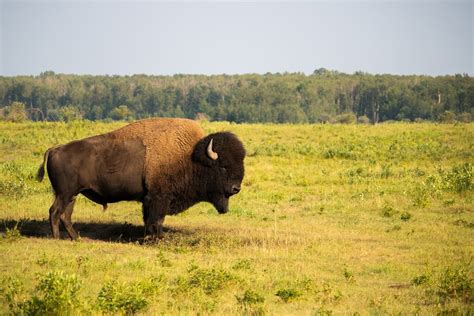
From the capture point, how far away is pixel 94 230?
15047mm

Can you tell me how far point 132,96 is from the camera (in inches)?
4208

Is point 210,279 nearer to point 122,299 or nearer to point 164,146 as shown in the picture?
point 122,299

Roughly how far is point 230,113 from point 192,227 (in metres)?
77.8

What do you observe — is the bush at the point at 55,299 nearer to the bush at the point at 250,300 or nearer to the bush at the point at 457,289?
the bush at the point at 250,300

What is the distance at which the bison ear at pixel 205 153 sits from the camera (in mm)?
14094

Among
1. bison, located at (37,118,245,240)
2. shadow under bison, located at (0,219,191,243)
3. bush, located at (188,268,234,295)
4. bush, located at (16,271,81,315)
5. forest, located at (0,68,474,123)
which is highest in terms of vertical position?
forest, located at (0,68,474,123)

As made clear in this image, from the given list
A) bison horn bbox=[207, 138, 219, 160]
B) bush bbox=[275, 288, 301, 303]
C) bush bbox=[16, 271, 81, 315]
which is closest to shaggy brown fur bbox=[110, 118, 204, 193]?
bison horn bbox=[207, 138, 219, 160]

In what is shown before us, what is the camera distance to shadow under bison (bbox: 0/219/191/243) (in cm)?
1433

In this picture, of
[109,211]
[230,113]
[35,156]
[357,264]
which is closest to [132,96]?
[230,113]

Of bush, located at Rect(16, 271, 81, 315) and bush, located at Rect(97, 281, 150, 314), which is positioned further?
bush, located at Rect(97, 281, 150, 314)

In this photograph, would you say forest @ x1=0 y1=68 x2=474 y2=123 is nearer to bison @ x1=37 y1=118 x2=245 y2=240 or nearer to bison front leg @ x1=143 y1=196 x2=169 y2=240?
bison @ x1=37 y1=118 x2=245 y2=240

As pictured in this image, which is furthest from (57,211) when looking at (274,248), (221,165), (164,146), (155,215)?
(274,248)

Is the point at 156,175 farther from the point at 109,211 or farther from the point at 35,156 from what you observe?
the point at 35,156

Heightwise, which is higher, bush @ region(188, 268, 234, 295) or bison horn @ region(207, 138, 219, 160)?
bison horn @ region(207, 138, 219, 160)
